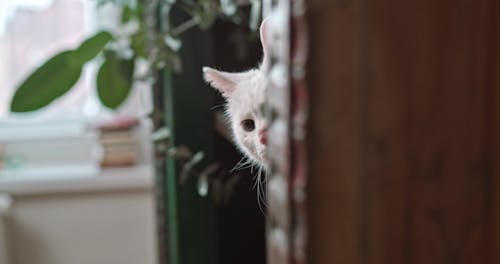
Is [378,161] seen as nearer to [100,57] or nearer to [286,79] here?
[286,79]

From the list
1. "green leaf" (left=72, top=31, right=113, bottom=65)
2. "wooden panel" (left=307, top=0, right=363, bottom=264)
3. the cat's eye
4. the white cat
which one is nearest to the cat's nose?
the white cat

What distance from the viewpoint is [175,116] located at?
4.22ft

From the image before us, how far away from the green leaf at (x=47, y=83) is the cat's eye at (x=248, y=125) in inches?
21.9

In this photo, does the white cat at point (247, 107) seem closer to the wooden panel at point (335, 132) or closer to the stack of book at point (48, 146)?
the wooden panel at point (335, 132)

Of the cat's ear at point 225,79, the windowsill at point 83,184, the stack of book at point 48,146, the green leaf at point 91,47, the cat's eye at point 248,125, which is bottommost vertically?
the windowsill at point 83,184

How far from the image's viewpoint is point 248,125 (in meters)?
0.83

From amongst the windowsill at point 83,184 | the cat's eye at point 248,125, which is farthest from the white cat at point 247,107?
the windowsill at point 83,184

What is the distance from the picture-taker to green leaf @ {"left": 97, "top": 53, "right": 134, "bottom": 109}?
4.36 feet

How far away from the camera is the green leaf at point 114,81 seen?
133 cm

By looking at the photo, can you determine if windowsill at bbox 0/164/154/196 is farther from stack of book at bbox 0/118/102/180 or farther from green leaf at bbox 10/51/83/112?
green leaf at bbox 10/51/83/112

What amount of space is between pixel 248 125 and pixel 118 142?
110 cm

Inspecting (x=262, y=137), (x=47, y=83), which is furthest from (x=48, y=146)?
(x=262, y=137)

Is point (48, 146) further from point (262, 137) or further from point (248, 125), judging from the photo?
point (262, 137)

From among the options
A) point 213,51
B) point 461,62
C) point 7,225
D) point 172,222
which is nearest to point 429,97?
point 461,62
